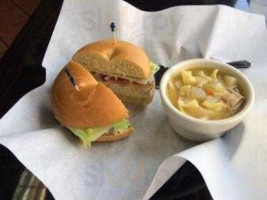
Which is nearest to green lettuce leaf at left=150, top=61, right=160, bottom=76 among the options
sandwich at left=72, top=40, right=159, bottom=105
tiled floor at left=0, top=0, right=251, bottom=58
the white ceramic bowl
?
sandwich at left=72, top=40, right=159, bottom=105

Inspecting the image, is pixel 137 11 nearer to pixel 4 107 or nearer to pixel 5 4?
pixel 4 107

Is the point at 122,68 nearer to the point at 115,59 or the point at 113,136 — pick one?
the point at 115,59

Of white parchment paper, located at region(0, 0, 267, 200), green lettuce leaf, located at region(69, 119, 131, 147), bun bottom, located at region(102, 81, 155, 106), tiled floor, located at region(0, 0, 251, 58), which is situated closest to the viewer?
white parchment paper, located at region(0, 0, 267, 200)

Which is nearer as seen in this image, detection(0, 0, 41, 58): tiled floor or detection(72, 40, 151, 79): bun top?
detection(72, 40, 151, 79): bun top

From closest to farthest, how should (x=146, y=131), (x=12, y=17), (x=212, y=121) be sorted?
(x=212, y=121), (x=146, y=131), (x=12, y=17)

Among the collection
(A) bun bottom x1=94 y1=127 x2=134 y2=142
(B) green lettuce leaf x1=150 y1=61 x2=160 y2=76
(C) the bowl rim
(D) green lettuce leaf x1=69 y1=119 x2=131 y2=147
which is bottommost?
(A) bun bottom x1=94 y1=127 x2=134 y2=142

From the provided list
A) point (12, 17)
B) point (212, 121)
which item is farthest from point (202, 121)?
point (12, 17)

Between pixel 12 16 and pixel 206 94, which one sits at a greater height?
pixel 206 94

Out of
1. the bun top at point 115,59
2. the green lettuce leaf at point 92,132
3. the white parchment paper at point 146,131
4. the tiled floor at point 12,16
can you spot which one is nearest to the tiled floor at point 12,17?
the tiled floor at point 12,16

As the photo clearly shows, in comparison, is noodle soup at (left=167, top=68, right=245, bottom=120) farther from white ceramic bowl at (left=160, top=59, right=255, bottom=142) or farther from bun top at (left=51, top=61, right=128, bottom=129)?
bun top at (left=51, top=61, right=128, bottom=129)
